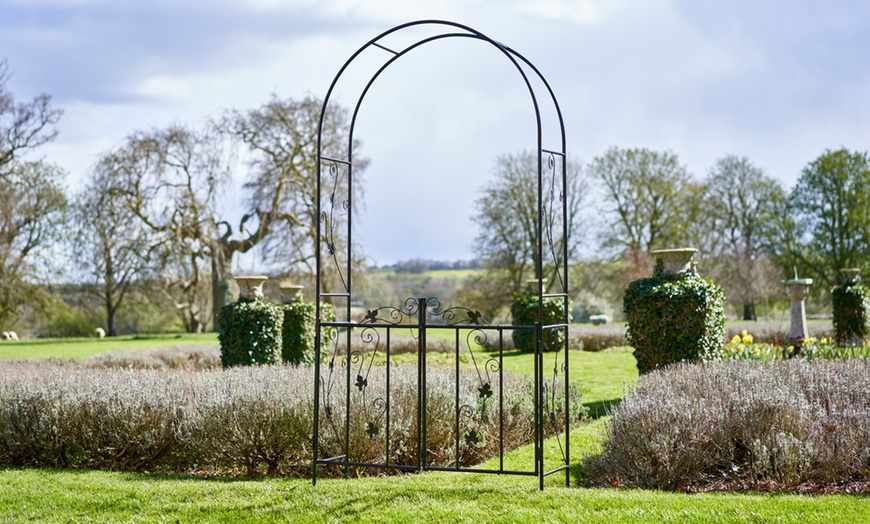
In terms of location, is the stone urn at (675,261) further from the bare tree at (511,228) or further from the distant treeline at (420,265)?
the distant treeline at (420,265)

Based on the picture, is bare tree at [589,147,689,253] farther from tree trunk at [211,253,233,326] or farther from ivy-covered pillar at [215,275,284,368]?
ivy-covered pillar at [215,275,284,368]

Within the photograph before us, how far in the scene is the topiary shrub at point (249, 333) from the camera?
12.3 metres

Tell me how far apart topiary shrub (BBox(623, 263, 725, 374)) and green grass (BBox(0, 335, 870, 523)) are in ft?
13.8

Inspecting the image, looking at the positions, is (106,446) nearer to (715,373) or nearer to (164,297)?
(715,373)

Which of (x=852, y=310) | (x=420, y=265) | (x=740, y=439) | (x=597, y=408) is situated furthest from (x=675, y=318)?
(x=420, y=265)

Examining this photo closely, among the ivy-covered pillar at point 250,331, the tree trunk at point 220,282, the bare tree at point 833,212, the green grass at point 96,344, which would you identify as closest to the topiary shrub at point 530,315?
the ivy-covered pillar at point 250,331

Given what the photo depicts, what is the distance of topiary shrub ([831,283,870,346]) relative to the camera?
57.4 feet

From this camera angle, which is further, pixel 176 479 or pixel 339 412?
pixel 339 412

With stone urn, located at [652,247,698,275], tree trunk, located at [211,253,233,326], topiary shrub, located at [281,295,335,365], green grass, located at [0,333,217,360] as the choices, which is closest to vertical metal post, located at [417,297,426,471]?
stone urn, located at [652,247,698,275]

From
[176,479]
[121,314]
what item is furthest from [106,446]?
[121,314]

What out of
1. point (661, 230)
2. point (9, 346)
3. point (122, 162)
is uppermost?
point (122, 162)

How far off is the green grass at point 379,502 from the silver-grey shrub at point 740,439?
355mm

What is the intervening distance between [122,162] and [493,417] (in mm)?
22316

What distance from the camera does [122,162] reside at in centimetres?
2662
